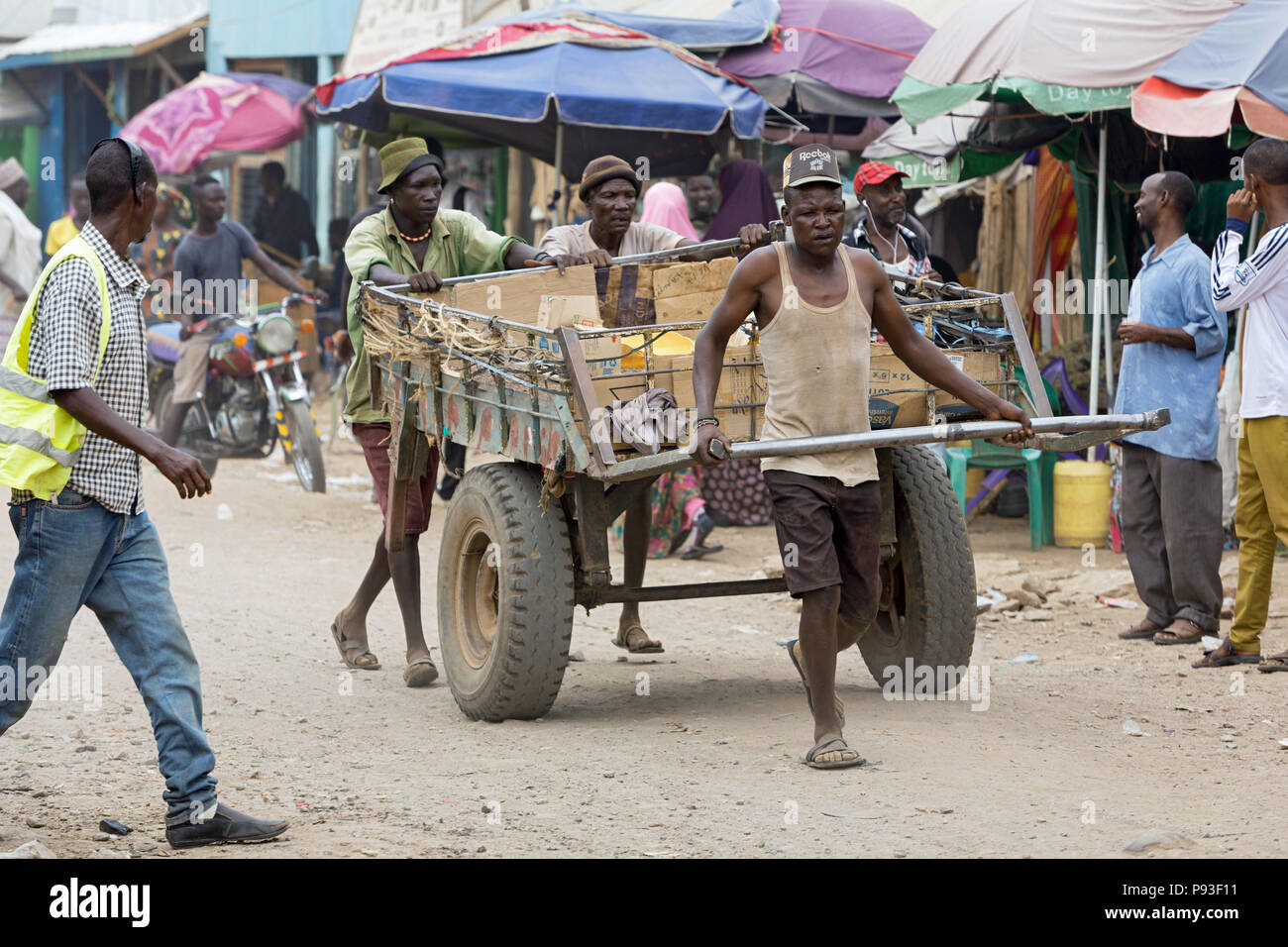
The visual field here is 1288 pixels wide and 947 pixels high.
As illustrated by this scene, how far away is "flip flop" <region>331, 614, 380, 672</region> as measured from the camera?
752cm

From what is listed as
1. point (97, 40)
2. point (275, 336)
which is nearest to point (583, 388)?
point (275, 336)

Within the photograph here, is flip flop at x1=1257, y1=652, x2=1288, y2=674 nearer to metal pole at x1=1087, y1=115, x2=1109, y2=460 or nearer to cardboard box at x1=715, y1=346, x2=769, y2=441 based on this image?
cardboard box at x1=715, y1=346, x2=769, y2=441

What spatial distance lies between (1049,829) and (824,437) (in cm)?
130

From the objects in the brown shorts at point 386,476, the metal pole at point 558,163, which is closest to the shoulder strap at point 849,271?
the brown shorts at point 386,476

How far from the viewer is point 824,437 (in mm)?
5000

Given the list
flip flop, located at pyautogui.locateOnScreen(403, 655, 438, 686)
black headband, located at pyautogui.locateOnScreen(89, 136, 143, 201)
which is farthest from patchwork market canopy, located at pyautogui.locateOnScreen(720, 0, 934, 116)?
black headband, located at pyautogui.locateOnScreen(89, 136, 143, 201)

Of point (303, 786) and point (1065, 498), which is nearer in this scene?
point (303, 786)

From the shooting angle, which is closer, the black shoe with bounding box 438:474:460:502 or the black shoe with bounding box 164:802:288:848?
the black shoe with bounding box 164:802:288:848

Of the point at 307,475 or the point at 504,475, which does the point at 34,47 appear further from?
the point at 504,475

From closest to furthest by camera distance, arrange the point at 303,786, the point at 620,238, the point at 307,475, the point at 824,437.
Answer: the point at 824,437 → the point at 303,786 → the point at 620,238 → the point at 307,475

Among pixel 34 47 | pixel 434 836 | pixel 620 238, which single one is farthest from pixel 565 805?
pixel 34 47

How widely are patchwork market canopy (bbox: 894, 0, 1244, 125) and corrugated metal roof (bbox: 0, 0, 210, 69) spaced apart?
16238 mm

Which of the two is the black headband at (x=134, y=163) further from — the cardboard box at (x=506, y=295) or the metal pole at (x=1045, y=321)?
the metal pole at (x=1045, y=321)

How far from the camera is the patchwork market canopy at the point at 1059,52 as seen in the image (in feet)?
30.8
